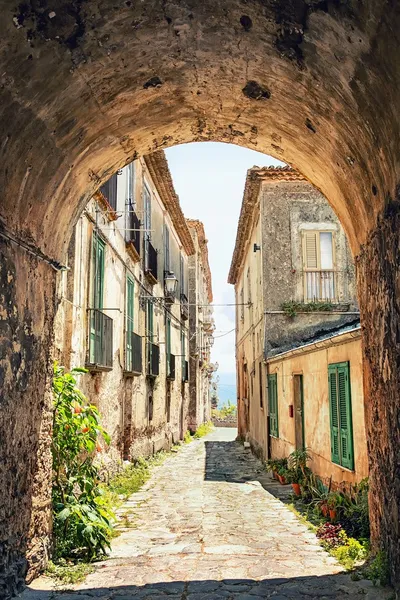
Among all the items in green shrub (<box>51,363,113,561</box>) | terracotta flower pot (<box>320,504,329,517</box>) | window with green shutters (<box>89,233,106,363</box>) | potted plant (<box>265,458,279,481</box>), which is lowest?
potted plant (<box>265,458,279,481</box>)

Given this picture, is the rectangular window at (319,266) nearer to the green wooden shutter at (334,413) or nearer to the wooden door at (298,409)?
the wooden door at (298,409)

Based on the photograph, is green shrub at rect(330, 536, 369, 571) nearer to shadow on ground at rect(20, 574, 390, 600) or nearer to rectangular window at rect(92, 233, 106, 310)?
shadow on ground at rect(20, 574, 390, 600)

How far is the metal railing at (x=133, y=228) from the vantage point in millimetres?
12836

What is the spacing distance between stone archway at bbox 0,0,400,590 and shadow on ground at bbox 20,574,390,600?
0.39 metres

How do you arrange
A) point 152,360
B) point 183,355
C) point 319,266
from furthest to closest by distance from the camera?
point 183,355 → point 152,360 → point 319,266

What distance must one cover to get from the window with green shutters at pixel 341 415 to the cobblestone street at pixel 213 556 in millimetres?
1105

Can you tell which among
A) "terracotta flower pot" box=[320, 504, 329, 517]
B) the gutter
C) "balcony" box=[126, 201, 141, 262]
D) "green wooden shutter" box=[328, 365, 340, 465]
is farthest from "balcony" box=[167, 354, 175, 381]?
"terracotta flower pot" box=[320, 504, 329, 517]

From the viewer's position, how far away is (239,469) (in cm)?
1391

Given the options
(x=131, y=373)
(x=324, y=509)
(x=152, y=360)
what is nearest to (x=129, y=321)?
(x=131, y=373)

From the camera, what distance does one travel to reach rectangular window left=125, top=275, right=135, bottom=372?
1246 centimetres

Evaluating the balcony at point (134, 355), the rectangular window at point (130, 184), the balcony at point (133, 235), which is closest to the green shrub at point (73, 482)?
the balcony at point (134, 355)

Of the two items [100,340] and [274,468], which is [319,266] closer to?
[274,468]

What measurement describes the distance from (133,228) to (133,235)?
238mm

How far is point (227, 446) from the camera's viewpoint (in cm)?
2138
